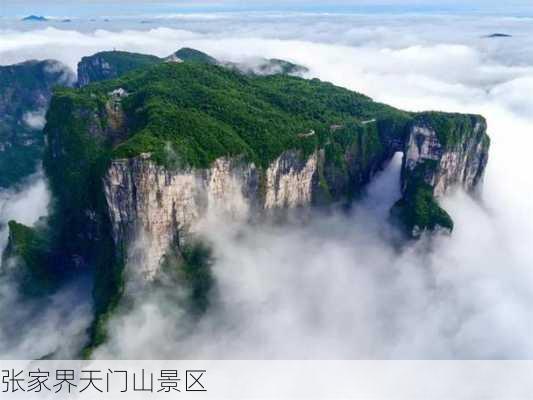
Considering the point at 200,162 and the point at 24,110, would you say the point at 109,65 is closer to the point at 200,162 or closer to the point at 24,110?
the point at 24,110

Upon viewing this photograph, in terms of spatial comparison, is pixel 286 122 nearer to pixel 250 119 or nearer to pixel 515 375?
pixel 250 119

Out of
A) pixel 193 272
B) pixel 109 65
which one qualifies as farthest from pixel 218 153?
pixel 109 65

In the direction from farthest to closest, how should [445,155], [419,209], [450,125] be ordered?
[445,155], [450,125], [419,209]

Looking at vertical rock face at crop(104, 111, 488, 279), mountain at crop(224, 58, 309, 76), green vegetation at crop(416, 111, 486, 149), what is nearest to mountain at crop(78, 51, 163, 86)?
mountain at crop(224, 58, 309, 76)

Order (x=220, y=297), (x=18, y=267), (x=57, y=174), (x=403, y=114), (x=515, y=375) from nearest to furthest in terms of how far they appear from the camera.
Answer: (x=515, y=375)
(x=220, y=297)
(x=18, y=267)
(x=57, y=174)
(x=403, y=114)

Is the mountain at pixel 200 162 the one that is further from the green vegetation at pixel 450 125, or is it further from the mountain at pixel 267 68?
the mountain at pixel 267 68

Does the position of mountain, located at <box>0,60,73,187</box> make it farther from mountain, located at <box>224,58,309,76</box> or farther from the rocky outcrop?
the rocky outcrop

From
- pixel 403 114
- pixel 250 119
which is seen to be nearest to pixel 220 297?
pixel 250 119
